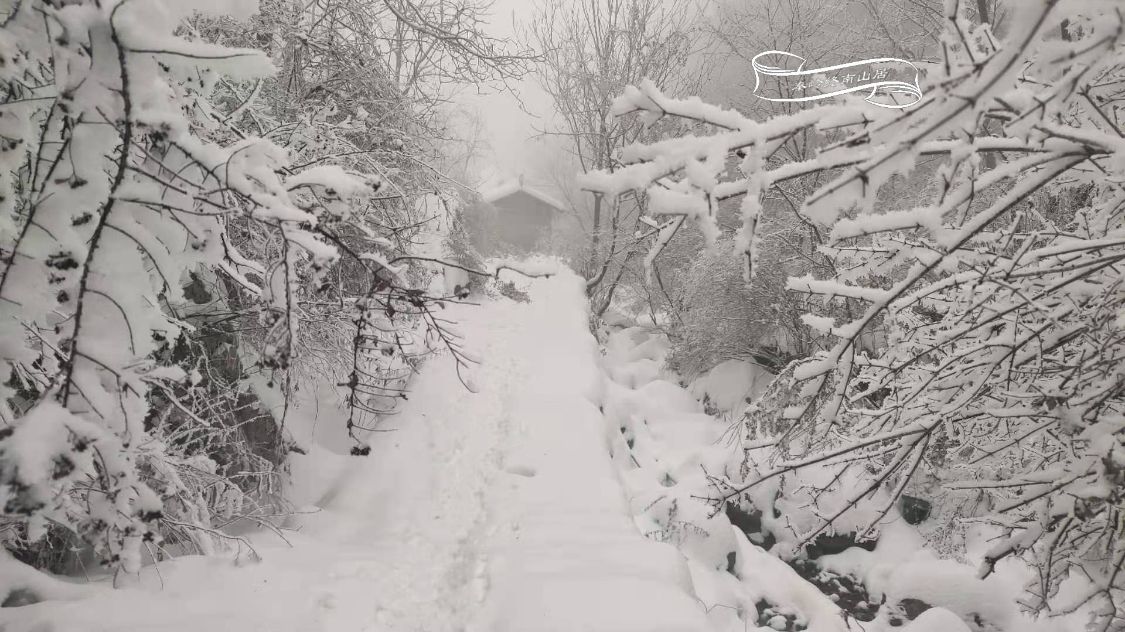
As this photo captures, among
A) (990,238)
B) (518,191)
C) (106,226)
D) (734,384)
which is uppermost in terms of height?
(518,191)

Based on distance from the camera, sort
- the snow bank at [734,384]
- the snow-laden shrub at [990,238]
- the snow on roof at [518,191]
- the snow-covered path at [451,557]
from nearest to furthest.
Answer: the snow-laden shrub at [990,238] < the snow-covered path at [451,557] < the snow bank at [734,384] < the snow on roof at [518,191]

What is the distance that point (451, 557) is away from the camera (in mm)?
4051

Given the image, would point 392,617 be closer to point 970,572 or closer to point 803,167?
point 803,167

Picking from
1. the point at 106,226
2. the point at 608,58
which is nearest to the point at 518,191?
the point at 608,58

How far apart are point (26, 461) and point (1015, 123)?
2.03 metres

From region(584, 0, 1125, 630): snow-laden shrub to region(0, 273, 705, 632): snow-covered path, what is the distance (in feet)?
5.51

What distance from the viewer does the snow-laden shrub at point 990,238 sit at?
99cm

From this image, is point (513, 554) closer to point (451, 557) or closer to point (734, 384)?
point (451, 557)

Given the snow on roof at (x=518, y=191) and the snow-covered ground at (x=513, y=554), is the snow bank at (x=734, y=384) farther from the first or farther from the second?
the snow on roof at (x=518, y=191)

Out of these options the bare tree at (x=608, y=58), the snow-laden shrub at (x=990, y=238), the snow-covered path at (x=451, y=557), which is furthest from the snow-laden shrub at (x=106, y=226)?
the bare tree at (x=608, y=58)

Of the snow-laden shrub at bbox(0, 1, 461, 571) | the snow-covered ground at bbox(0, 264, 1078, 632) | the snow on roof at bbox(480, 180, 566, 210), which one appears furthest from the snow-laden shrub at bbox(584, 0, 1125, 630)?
the snow on roof at bbox(480, 180, 566, 210)

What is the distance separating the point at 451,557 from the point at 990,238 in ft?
13.1

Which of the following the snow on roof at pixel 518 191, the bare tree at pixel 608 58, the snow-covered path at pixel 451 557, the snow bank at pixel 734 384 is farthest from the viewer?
the snow on roof at pixel 518 191

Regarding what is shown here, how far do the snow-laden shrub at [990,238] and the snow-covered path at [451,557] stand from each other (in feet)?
5.51
